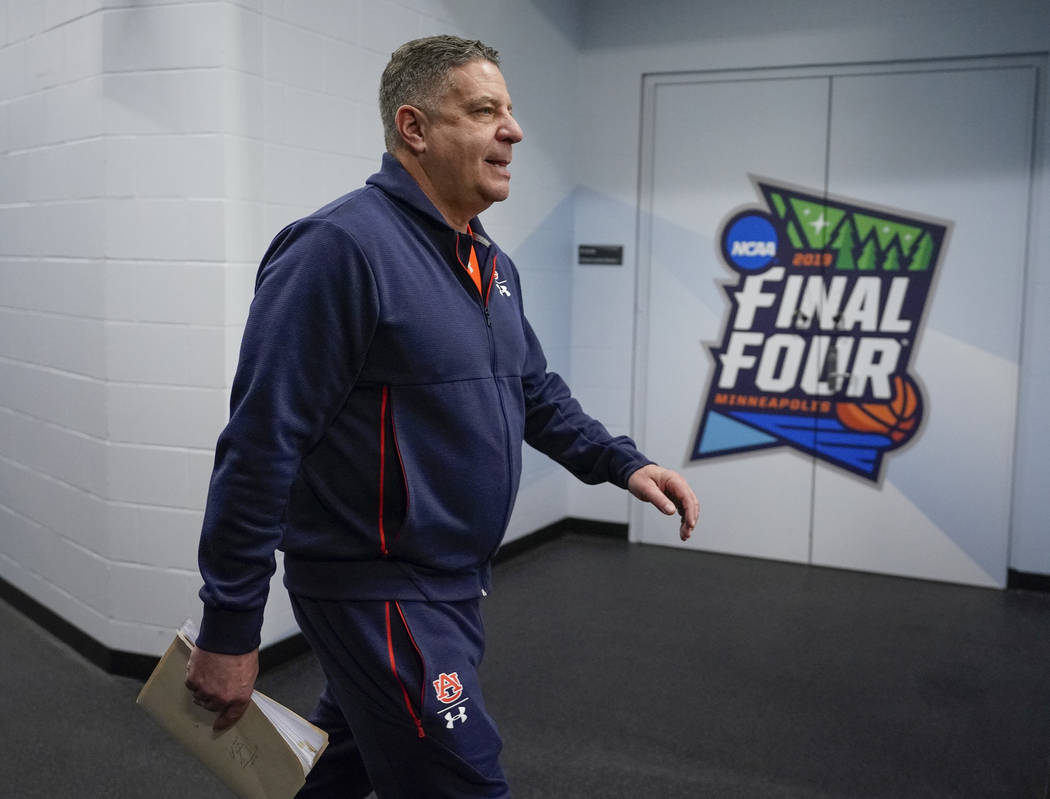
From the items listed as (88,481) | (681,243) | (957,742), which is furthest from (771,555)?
(88,481)

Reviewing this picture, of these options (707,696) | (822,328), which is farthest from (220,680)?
(822,328)

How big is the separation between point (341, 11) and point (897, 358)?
266 centimetres

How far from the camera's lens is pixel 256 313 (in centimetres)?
127

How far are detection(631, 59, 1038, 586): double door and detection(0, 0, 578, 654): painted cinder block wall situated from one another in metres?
1.68

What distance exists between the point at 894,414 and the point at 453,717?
10.9 feet

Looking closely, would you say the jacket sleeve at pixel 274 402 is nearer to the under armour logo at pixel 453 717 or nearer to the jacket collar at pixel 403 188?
the jacket collar at pixel 403 188

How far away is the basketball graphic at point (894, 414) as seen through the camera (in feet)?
13.6

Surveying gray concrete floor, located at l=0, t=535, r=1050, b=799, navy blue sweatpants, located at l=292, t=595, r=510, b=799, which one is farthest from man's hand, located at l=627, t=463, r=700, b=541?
gray concrete floor, located at l=0, t=535, r=1050, b=799

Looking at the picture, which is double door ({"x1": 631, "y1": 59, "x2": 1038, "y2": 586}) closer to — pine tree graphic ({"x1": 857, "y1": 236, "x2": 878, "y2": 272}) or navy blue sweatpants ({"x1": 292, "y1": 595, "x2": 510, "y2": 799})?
pine tree graphic ({"x1": 857, "y1": 236, "x2": 878, "y2": 272})

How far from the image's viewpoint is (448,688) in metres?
1.32

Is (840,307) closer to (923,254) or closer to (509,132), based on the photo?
(923,254)

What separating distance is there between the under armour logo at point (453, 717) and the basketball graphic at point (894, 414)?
130 inches

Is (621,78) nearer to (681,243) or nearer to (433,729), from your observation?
(681,243)

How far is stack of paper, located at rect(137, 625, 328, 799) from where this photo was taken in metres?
1.28
